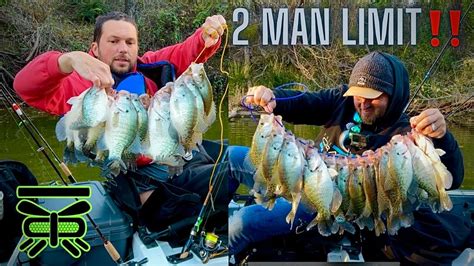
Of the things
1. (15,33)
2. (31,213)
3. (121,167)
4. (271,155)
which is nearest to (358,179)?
(271,155)

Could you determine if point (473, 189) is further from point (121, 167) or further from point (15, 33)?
point (15, 33)

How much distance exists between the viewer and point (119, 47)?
3.09m

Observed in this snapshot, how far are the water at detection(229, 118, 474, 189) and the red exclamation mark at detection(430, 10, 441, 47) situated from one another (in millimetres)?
423

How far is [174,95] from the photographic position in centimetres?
301

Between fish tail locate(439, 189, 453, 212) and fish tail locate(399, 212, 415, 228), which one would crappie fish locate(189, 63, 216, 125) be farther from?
fish tail locate(439, 189, 453, 212)

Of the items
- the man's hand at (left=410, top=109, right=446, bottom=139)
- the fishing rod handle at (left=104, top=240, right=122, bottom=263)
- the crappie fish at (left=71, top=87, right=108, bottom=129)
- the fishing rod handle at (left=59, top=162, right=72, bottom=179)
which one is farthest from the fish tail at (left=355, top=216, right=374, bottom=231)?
the fishing rod handle at (left=59, top=162, right=72, bottom=179)

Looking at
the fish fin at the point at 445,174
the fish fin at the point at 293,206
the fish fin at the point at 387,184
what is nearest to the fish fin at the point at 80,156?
the fish fin at the point at 293,206

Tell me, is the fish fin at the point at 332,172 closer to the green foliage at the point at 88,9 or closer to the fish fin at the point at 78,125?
the fish fin at the point at 78,125

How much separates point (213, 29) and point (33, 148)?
108 cm

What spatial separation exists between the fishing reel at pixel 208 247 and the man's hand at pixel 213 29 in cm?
98

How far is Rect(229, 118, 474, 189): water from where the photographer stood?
3.10 m

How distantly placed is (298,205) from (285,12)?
0.96 metres

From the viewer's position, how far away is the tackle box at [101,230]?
3.14 m

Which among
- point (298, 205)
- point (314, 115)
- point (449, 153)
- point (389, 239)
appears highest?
point (314, 115)
